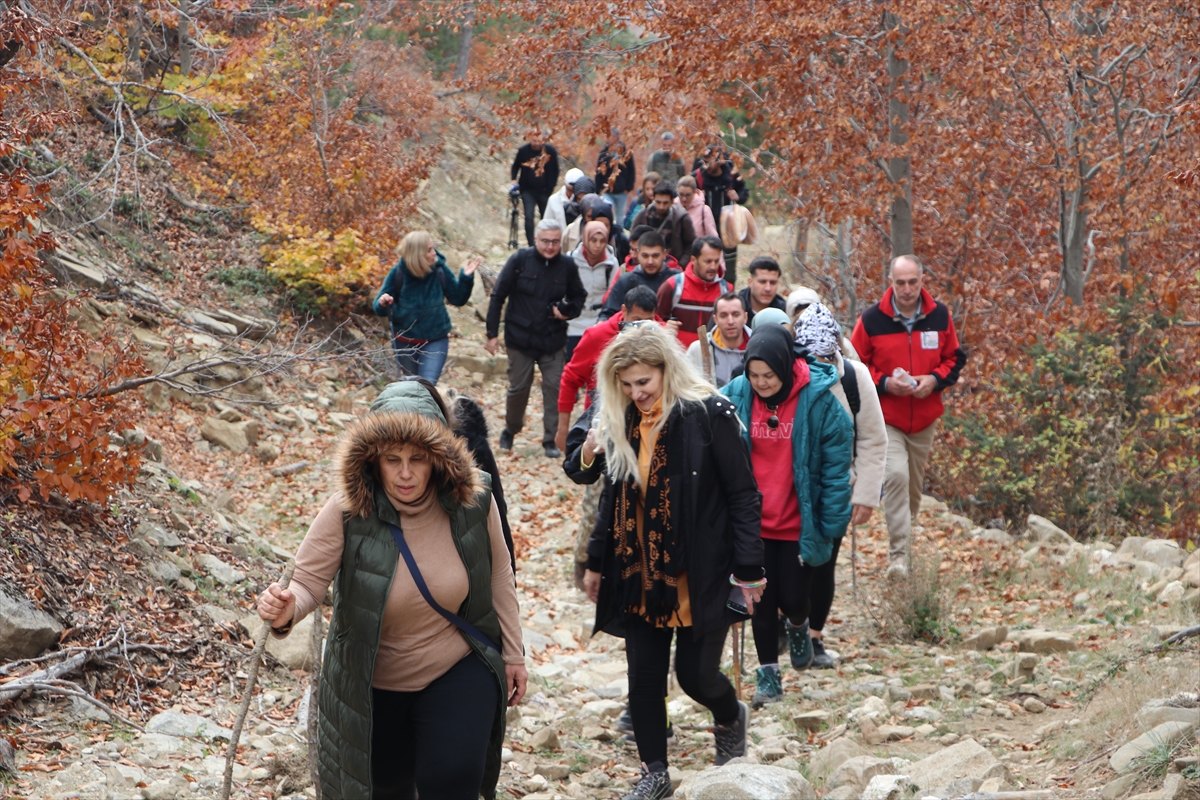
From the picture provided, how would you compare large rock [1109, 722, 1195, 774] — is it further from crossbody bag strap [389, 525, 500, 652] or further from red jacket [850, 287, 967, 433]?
red jacket [850, 287, 967, 433]

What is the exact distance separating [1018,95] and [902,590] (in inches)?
308

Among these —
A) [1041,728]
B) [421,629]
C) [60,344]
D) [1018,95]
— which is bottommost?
[1041,728]

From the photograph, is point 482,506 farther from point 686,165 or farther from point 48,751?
point 686,165

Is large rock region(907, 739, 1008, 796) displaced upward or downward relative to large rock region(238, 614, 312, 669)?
downward

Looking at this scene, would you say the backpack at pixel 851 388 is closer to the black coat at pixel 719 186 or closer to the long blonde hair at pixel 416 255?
the long blonde hair at pixel 416 255

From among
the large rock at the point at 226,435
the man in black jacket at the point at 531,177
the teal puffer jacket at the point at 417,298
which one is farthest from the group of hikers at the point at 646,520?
the man in black jacket at the point at 531,177

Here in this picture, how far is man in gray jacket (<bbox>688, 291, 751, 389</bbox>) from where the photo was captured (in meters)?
7.35

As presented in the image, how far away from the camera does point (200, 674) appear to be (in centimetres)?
641

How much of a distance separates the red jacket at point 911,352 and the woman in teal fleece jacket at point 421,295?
393 centimetres

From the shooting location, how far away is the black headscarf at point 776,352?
6203mm

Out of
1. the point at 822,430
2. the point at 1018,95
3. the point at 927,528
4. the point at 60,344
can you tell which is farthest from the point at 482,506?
the point at 1018,95

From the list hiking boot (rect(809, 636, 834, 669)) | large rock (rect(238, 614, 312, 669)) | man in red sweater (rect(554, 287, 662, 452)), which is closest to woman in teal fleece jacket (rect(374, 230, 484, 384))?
man in red sweater (rect(554, 287, 662, 452))

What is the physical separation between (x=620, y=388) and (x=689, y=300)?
12.8ft

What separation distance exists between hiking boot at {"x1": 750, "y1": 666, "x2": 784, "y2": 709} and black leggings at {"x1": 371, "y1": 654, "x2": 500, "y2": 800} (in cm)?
300
